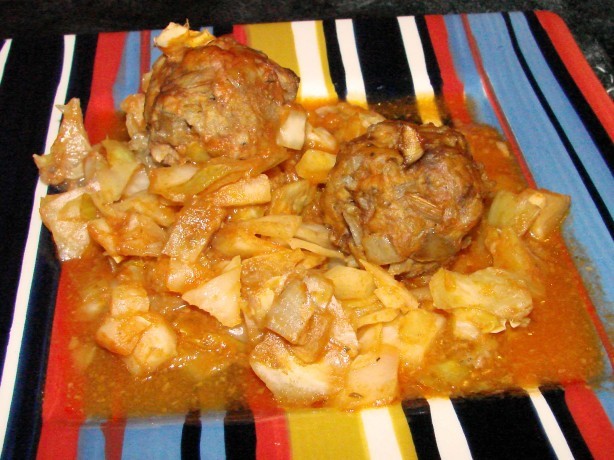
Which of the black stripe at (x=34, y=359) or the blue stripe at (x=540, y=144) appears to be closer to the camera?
the black stripe at (x=34, y=359)

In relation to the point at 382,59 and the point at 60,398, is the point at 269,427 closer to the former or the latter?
the point at 60,398

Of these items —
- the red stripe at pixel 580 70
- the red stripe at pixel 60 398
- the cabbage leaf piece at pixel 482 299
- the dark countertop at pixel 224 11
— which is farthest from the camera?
the dark countertop at pixel 224 11

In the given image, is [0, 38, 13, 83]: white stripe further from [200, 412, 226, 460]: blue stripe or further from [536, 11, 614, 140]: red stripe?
[536, 11, 614, 140]: red stripe

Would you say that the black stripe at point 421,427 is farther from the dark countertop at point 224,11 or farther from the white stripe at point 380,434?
the dark countertop at point 224,11

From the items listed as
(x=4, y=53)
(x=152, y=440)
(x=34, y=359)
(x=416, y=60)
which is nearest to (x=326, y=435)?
(x=152, y=440)

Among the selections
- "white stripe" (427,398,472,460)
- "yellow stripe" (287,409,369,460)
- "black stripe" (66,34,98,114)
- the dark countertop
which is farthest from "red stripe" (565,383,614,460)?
the dark countertop

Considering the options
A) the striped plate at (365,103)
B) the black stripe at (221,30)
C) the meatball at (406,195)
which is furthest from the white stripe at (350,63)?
the meatball at (406,195)

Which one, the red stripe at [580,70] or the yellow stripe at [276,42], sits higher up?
the yellow stripe at [276,42]
